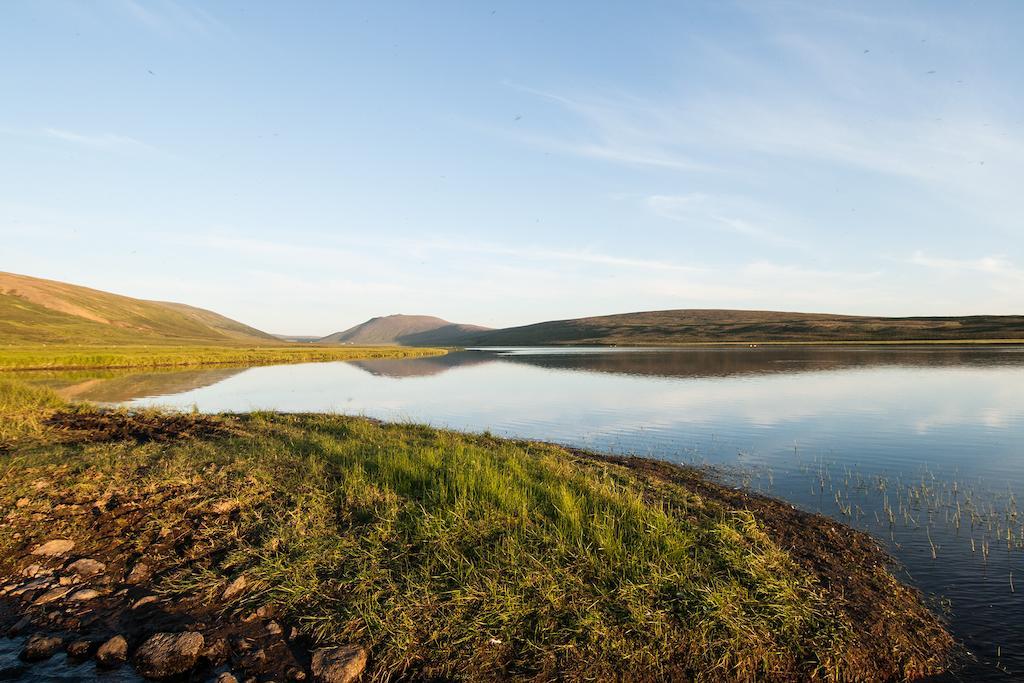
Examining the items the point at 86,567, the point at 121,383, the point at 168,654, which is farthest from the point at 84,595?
the point at 121,383

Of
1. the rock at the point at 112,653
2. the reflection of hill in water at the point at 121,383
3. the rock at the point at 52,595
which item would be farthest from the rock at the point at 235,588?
the reflection of hill in water at the point at 121,383

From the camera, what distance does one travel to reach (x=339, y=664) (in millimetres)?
6258

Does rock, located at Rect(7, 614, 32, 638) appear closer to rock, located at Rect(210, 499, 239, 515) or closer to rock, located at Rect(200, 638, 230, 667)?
rock, located at Rect(200, 638, 230, 667)

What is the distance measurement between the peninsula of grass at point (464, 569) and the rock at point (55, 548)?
13 centimetres

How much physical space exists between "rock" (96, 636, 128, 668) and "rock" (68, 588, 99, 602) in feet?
4.86

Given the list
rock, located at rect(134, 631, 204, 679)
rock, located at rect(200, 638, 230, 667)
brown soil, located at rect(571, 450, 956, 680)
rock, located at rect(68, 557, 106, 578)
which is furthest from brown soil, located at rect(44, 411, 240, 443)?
brown soil, located at rect(571, 450, 956, 680)

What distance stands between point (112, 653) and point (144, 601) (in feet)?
3.44

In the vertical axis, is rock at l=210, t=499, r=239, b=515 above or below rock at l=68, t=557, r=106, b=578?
above

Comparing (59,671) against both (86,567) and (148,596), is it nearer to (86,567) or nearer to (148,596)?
(148,596)

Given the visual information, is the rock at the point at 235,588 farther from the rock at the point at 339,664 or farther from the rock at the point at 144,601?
the rock at the point at 339,664

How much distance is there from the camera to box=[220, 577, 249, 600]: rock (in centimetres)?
767

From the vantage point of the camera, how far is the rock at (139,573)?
8.14m

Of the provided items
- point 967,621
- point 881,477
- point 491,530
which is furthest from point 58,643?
point 881,477

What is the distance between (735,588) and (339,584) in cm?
583
